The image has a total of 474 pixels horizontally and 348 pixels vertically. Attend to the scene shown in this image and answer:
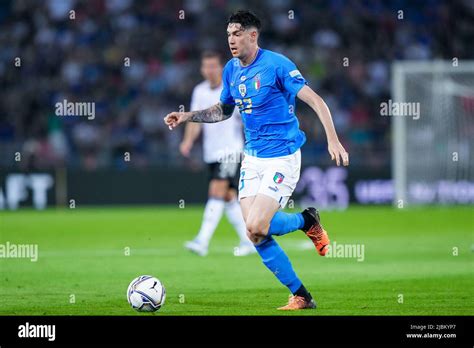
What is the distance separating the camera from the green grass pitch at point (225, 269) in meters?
A: 9.27

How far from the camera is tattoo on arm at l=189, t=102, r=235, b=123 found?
962cm

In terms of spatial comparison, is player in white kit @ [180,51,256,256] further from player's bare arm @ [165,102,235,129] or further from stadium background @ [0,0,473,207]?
stadium background @ [0,0,473,207]

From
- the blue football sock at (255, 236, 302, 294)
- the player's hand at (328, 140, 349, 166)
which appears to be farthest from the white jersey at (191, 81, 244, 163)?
→ the player's hand at (328, 140, 349, 166)

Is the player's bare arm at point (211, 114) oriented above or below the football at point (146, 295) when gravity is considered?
above

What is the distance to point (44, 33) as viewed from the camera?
27.3 metres

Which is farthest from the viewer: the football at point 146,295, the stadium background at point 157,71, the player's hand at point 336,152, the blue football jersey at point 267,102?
the stadium background at point 157,71

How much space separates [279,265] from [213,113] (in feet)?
5.54

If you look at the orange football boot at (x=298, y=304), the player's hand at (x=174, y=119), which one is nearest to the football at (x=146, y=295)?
the orange football boot at (x=298, y=304)

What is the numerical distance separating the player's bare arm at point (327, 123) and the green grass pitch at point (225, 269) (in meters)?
1.39

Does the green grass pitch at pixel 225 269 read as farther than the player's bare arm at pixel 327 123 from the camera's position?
Yes

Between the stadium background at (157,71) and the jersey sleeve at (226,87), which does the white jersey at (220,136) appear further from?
the stadium background at (157,71)

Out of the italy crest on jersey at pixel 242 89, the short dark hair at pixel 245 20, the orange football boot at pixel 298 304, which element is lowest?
the orange football boot at pixel 298 304

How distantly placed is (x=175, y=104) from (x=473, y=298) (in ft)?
56.4
